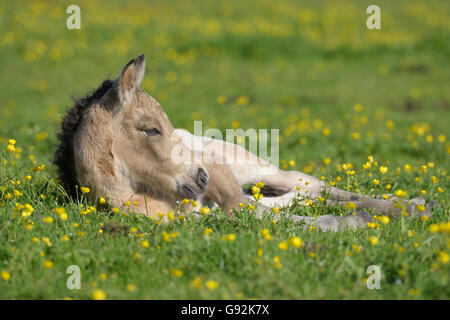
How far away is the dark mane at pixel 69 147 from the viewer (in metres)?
5.00

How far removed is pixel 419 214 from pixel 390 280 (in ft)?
4.75

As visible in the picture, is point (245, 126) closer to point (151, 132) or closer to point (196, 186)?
point (151, 132)

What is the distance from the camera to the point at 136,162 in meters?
4.86

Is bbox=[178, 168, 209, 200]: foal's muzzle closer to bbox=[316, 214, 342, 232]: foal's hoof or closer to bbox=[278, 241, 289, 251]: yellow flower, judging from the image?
bbox=[316, 214, 342, 232]: foal's hoof

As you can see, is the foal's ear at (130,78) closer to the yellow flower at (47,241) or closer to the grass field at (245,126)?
the grass field at (245,126)

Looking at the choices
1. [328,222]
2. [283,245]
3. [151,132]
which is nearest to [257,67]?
[151,132]

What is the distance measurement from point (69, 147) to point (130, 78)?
86 centimetres

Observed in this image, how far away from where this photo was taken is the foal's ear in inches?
189

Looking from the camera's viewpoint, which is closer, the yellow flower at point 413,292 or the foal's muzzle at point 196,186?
the yellow flower at point 413,292

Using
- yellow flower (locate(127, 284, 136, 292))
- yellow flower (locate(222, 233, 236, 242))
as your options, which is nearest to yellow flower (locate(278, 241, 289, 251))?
yellow flower (locate(222, 233, 236, 242))

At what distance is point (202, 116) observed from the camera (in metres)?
11.2

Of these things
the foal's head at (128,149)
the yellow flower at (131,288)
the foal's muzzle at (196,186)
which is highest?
the foal's head at (128,149)

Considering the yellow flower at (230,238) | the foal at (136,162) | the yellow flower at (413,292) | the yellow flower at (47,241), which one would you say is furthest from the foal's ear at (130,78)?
the yellow flower at (413,292)
